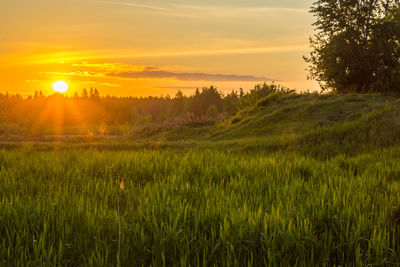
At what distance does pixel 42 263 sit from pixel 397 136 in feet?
39.4

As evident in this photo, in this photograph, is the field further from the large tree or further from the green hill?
the large tree

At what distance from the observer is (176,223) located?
375 cm

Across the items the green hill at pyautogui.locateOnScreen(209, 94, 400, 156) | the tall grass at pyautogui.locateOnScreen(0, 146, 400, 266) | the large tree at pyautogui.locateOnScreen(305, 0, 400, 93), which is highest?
the large tree at pyautogui.locateOnScreen(305, 0, 400, 93)

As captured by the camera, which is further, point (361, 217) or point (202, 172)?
point (202, 172)

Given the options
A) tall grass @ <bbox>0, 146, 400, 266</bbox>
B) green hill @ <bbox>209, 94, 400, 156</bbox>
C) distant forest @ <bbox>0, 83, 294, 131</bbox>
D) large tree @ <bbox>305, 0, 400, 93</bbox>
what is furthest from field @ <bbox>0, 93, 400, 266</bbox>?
distant forest @ <bbox>0, 83, 294, 131</bbox>

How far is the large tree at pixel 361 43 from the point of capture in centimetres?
2822

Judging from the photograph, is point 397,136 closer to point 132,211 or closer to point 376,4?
point 132,211

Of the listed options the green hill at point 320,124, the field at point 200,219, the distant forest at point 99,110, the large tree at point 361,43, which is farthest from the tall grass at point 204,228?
the distant forest at point 99,110

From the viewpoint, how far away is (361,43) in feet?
95.6

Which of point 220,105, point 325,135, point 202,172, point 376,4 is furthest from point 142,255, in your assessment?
point 220,105

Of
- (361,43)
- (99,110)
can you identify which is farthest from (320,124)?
(99,110)

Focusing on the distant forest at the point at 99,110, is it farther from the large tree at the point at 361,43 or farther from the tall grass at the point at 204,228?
the tall grass at the point at 204,228

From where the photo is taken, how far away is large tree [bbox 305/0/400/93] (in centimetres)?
2822

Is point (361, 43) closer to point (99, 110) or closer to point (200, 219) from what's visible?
point (200, 219)
